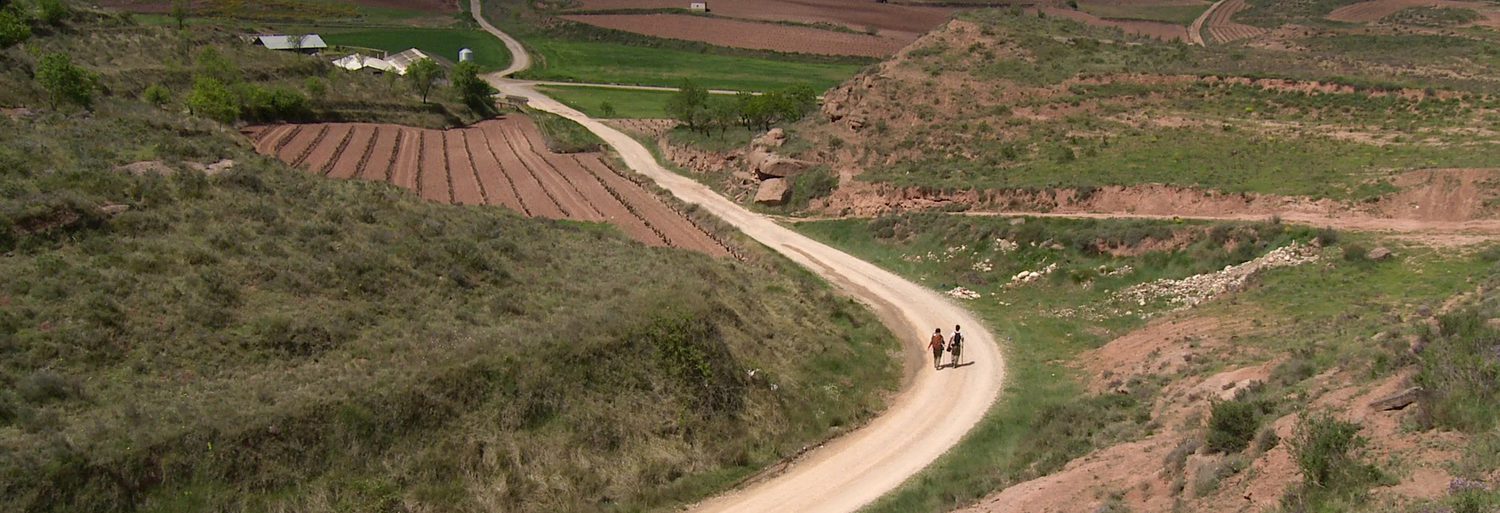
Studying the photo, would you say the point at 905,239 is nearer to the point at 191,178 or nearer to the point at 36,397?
the point at 191,178

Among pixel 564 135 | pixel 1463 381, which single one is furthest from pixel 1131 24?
pixel 1463 381

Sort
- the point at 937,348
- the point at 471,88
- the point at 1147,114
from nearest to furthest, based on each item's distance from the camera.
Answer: the point at 937,348, the point at 1147,114, the point at 471,88

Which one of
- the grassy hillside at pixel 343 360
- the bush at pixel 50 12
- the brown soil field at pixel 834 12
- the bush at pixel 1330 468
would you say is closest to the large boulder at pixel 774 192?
the grassy hillside at pixel 343 360

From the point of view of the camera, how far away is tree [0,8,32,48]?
192ft

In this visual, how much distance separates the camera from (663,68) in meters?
136

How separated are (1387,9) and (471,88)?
110591 mm

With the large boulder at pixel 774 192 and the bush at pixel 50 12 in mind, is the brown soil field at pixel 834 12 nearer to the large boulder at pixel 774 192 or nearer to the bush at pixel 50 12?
the large boulder at pixel 774 192

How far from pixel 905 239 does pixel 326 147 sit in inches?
1635

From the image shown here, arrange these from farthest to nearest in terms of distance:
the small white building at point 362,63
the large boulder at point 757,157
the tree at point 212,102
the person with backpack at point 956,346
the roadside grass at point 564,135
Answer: the small white building at point 362,63 < the roadside grass at point 564,135 < the tree at point 212,102 < the large boulder at point 757,157 < the person with backpack at point 956,346

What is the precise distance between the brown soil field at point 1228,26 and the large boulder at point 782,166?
7914 cm

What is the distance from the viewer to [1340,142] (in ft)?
147

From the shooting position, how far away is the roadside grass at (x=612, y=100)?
4006 inches

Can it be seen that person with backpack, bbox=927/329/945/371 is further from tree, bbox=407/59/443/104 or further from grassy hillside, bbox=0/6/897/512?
tree, bbox=407/59/443/104

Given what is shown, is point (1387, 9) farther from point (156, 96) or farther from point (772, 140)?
point (156, 96)
